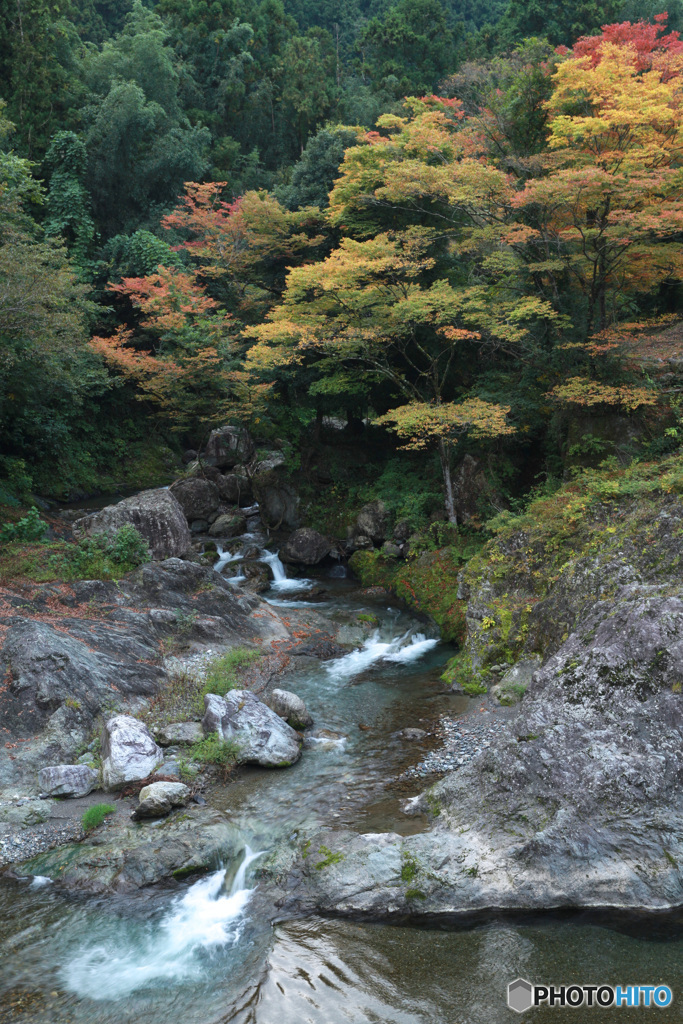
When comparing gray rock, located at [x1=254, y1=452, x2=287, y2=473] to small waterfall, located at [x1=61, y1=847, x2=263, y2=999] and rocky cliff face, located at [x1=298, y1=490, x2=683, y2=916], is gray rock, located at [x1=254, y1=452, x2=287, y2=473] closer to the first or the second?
rocky cliff face, located at [x1=298, y1=490, x2=683, y2=916]

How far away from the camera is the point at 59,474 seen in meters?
25.1

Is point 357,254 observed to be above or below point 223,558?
above

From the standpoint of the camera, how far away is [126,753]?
835cm

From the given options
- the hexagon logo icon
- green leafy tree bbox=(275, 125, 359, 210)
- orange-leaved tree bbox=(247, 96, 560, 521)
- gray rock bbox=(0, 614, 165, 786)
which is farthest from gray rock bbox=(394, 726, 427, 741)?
green leafy tree bbox=(275, 125, 359, 210)

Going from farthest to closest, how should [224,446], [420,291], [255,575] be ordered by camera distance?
[224,446] < [255,575] < [420,291]

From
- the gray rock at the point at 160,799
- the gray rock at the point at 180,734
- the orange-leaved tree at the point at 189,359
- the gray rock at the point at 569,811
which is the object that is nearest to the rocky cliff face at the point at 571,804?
the gray rock at the point at 569,811

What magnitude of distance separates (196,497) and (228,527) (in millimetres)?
2081

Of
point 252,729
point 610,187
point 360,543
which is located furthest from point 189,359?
point 252,729

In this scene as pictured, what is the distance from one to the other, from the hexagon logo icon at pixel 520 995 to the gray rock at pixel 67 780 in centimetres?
548

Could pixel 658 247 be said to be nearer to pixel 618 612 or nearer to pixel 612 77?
pixel 612 77

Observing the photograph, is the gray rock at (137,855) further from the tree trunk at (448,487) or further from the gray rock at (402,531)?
the gray rock at (402,531)

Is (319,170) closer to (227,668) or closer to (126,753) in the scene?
(227,668)

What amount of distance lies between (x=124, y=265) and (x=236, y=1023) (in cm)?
2768
